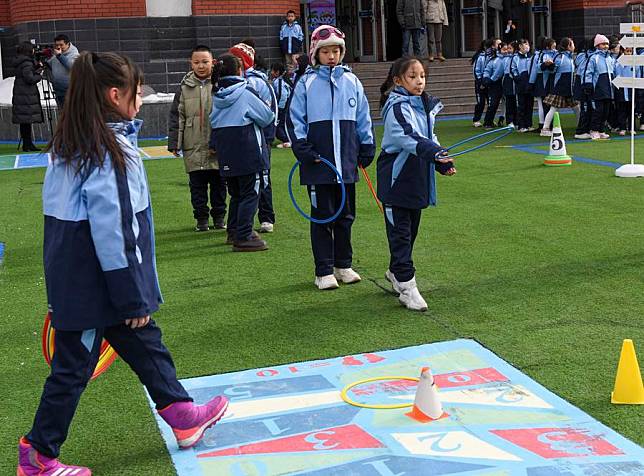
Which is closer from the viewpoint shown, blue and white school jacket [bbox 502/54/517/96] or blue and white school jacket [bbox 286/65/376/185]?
blue and white school jacket [bbox 286/65/376/185]

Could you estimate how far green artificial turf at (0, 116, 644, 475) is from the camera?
4598mm

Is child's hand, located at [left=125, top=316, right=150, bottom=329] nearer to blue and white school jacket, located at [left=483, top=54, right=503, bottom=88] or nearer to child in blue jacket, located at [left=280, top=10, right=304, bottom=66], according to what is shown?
blue and white school jacket, located at [left=483, top=54, right=503, bottom=88]

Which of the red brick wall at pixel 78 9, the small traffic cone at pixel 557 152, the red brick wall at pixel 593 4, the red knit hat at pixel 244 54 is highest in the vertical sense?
the red brick wall at pixel 78 9

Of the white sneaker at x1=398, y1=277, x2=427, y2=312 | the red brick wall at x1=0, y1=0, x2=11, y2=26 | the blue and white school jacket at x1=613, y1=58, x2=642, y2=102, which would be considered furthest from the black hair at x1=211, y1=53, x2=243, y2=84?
the red brick wall at x1=0, y1=0, x2=11, y2=26

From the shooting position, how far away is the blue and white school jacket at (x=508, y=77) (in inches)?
721

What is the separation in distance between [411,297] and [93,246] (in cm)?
288

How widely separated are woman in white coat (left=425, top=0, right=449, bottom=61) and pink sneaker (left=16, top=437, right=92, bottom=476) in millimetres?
21825

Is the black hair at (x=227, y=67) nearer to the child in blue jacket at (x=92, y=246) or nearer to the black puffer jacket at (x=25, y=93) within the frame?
the child in blue jacket at (x=92, y=246)

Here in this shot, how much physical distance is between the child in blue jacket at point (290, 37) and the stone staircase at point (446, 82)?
79.2 inches

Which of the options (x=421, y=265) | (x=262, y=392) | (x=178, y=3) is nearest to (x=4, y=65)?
(x=178, y=3)

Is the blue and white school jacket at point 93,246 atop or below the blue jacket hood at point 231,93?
below

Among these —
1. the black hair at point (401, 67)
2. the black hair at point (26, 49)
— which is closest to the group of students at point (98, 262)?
the black hair at point (401, 67)

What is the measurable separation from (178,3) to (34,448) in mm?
19812

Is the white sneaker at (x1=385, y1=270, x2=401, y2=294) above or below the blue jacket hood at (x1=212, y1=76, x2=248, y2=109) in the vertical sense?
below
